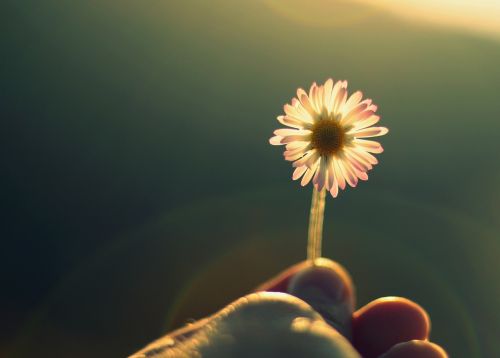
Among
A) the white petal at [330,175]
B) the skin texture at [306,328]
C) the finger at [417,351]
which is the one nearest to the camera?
the skin texture at [306,328]

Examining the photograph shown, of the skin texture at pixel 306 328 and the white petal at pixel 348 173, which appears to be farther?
the white petal at pixel 348 173

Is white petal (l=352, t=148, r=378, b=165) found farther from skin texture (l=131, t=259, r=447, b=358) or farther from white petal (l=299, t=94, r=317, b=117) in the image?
skin texture (l=131, t=259, r=447, b=358)

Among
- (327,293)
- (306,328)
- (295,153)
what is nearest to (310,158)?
(295,153)

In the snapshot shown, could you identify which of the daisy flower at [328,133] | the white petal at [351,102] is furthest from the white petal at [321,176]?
the white petal at [351,102]

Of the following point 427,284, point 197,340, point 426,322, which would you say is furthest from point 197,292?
point 197,340

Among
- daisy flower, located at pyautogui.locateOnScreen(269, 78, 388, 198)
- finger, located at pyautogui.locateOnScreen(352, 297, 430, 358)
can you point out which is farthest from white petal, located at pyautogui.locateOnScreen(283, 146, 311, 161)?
finger, located at pyautogui.locateOnScreen(352, 297, 430, 358)

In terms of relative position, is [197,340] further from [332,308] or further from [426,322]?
[426,322]

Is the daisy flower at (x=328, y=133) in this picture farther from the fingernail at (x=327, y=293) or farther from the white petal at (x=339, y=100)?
the fingernail at (x=327, y=293)
